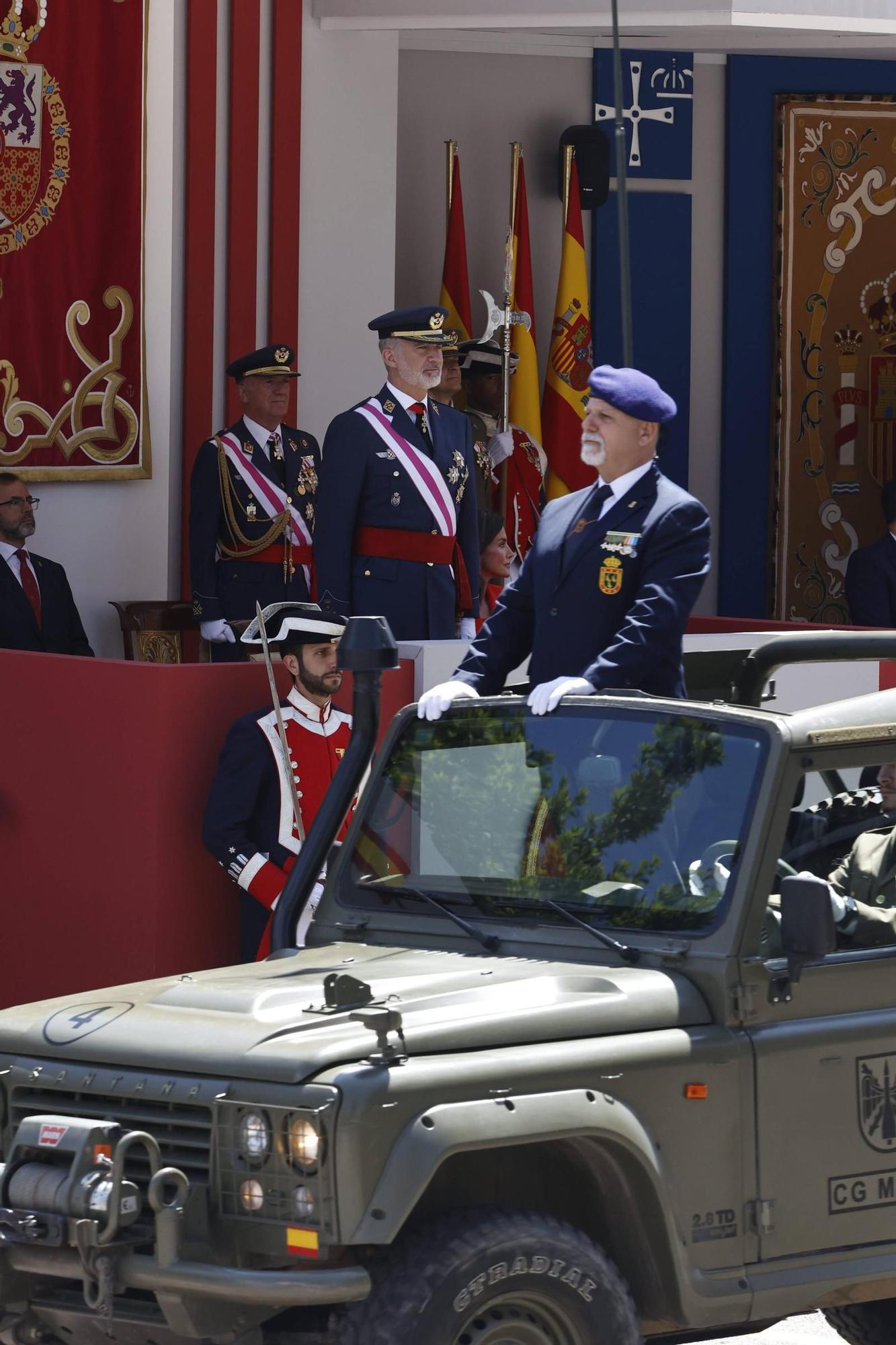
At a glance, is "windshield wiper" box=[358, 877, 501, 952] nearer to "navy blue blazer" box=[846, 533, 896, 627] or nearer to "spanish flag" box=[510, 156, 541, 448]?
"spanish flag" box=[510, 156, 541, 448]

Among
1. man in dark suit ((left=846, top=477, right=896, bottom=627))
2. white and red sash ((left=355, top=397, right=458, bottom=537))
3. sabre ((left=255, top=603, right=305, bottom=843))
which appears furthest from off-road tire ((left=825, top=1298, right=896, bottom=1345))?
man in dark suit ((left=846, top=477, right=896, bottom=627))

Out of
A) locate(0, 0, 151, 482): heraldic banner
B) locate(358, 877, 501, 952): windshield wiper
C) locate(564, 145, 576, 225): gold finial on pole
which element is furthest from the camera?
locate(564, 145, 576, 225): gold finial on pole

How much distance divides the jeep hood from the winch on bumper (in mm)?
129

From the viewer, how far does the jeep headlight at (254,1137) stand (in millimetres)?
4145

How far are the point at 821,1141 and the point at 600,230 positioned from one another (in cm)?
888

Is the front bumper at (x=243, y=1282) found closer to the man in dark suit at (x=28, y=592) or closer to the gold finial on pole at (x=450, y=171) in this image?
the man in dark suit at (x=28, y=592)

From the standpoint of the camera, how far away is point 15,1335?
440 centimetres

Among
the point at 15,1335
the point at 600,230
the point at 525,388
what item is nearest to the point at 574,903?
the point at 15,1335

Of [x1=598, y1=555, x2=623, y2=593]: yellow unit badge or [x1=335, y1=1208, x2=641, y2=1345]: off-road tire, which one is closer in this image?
[x1=335, y1=1208, x2=641, y2=1345]: off-road tire

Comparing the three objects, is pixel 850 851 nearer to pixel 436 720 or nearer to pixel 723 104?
pixel 436 720

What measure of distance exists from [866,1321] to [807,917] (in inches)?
53.5

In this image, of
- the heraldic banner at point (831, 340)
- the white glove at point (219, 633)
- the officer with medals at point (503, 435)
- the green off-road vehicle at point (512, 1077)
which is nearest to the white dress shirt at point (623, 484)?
the green off-road vehicle at point (512, 1077)

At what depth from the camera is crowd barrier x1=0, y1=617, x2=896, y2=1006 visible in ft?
24.7

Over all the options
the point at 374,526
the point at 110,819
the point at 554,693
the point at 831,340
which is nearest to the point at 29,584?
the point at 374,526
